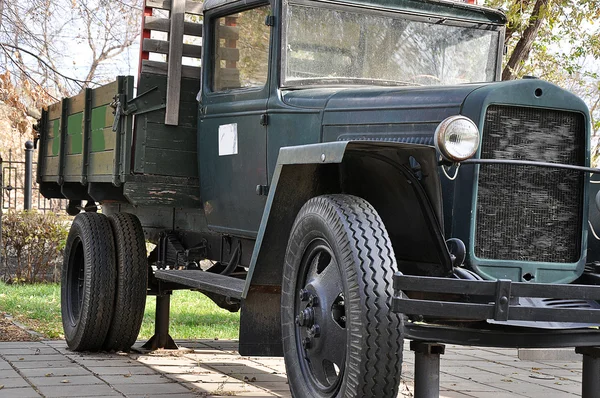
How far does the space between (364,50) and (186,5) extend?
165cm

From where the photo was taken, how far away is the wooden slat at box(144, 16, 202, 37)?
6.25 metres

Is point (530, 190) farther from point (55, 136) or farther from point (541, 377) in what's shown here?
point (55, 136)

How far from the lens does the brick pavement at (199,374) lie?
5250mm

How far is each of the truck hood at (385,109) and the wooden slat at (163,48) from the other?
150cm

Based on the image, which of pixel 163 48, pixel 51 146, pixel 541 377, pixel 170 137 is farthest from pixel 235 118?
pixel 51 146

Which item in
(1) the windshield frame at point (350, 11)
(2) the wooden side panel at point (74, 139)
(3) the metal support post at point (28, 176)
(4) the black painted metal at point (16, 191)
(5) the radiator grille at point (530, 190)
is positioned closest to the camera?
(5) the radiator grille at point (530, 190)

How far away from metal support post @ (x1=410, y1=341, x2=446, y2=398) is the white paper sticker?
86.3 inches

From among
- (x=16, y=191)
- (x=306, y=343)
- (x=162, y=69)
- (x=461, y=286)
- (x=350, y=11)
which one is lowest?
(x=306, y=343)

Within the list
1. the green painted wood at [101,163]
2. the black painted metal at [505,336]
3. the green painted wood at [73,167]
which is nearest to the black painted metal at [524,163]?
the black painted metal at [505,336]

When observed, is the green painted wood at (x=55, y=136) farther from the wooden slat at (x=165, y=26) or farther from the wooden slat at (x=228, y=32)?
the wooden slat at (x=228, y=32)


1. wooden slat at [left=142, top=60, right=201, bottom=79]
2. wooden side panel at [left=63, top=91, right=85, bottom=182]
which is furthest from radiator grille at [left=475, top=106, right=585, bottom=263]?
wooden side panel at [left=63, top=91, right=85, bottom=182]

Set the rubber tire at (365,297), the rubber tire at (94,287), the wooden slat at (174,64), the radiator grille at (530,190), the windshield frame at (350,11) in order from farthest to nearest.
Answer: the rubber tire at (94,287) → the wooden slat at (174,64) → the windshield frame at (350,11) → the radiator grille at (530,190) → the rubber tire at (365,297)

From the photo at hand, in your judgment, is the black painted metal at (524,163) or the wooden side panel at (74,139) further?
the wooden side panel at (74,139)

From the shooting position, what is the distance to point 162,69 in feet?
20.7
